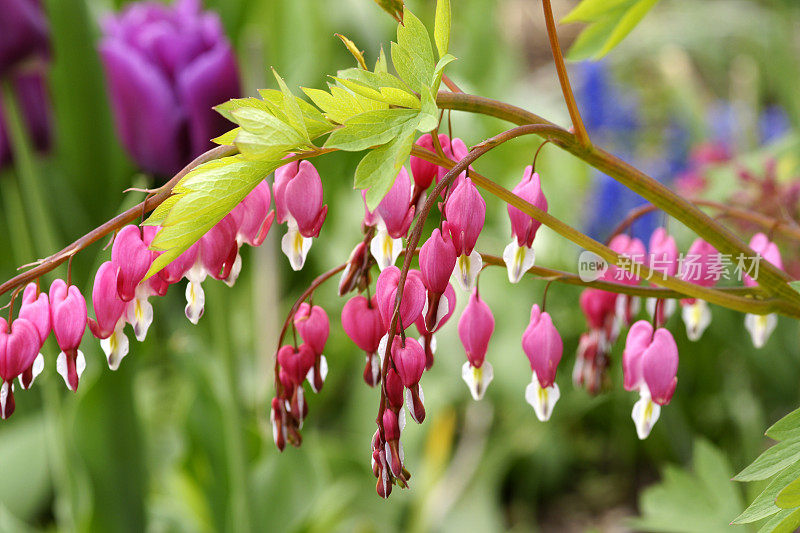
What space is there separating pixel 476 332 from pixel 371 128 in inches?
5.2

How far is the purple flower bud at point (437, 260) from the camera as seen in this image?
31cm

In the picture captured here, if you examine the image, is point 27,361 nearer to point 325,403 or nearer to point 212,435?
point 212,435

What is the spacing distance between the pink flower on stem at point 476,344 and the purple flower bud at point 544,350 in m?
0.02

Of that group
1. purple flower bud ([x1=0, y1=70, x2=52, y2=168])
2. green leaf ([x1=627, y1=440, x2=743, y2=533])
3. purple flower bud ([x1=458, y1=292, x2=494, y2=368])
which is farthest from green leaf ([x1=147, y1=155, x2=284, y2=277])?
purple flower bud ([x1=0, y1=70, x2=52, y2=168])

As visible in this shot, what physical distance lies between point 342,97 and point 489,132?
134cm

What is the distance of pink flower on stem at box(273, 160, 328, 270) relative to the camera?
340mm

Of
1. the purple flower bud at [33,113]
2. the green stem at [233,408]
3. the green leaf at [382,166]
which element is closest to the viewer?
the green leaf at [382,166]

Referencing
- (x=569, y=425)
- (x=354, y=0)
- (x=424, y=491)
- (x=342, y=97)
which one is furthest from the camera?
(x=354, y=0)

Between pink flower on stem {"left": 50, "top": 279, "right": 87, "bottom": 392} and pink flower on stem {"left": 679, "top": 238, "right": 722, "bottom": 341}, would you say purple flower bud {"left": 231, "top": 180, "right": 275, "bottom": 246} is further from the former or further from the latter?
pink flower on stem {"left": 679, "top": 238, "right": 722, "bottom": 341}

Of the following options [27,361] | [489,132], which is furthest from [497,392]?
[27,361]

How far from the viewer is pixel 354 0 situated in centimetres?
192

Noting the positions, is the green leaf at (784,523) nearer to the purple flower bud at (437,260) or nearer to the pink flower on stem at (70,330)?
the purple flower bud at (437,260)

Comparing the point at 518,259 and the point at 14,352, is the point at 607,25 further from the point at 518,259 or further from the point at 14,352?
the point at 14,352

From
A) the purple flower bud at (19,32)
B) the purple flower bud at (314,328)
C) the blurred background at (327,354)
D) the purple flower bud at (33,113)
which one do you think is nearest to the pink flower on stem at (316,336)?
the purple flower bud at (314,328)
